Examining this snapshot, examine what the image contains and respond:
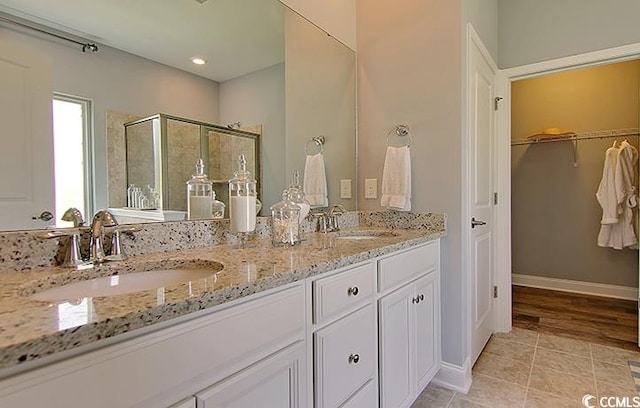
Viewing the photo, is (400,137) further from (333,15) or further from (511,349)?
(511,349)

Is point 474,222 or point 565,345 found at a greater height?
point 474,222

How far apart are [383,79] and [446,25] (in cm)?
45

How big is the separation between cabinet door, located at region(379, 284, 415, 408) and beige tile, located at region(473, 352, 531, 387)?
2.65 feet

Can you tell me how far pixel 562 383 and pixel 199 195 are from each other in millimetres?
2202

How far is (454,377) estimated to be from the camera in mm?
1862

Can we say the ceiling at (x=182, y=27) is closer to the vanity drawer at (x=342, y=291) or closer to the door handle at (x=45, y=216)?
the door handle at (x=45, y=216)

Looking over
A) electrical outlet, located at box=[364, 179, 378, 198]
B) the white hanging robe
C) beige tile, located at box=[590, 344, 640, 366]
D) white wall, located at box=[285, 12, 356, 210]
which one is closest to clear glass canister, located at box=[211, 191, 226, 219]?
white wall, located at box=[285, 12, 356, 210]

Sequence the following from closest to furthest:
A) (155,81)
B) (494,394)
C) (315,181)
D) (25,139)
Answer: (25,139)
(155,81)
(494,394)
(315,181)

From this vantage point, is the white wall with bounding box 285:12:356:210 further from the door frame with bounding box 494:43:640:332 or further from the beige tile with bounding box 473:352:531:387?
the beige tile with bounding box 473:352:531:387

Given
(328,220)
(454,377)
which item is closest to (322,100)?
(328,220)

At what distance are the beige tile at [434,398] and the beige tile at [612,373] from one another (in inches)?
34.8

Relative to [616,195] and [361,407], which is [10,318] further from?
[616,195]

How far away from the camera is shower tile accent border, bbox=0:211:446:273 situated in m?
0.90

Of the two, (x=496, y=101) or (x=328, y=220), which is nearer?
(x=328, y=220)
